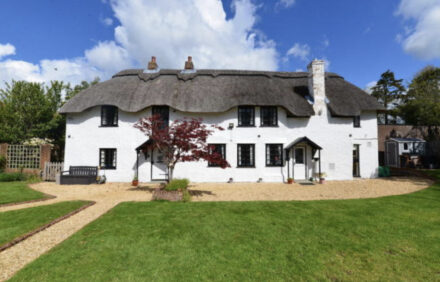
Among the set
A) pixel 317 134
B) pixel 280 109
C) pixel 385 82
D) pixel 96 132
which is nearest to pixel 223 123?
pixel 280 109

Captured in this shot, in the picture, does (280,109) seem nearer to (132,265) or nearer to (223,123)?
(223,123)

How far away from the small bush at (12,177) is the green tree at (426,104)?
1524 inches

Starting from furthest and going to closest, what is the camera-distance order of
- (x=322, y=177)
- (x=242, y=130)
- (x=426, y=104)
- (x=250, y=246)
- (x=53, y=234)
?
(x=426, y=104) → (x=242, y=130) → (x=322, y=177) → (x=53, y=234) → (x=250, y=246)

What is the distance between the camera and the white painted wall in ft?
48.2

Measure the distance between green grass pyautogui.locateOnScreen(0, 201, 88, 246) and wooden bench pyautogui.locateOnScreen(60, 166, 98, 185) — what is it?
5880 mm

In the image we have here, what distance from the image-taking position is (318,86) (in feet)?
50.8

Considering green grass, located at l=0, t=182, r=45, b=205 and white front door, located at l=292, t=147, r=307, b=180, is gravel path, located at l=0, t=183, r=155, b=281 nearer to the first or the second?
green grass, located at l=0, t=182, r=45, b=205

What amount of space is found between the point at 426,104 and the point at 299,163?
20197mm

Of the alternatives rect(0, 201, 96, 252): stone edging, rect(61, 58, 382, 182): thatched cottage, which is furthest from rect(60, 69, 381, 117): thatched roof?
rect(0, 201, 96, 252): stone edging

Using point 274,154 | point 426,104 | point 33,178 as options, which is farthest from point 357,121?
point 33,178

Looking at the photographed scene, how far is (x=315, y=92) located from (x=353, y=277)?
47.7 feet

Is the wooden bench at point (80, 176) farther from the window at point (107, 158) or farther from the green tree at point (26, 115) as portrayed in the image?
the green tree at point (26, 115)

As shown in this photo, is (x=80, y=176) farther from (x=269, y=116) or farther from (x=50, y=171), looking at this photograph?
(x=269, y=116)

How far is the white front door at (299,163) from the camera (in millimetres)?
15000
